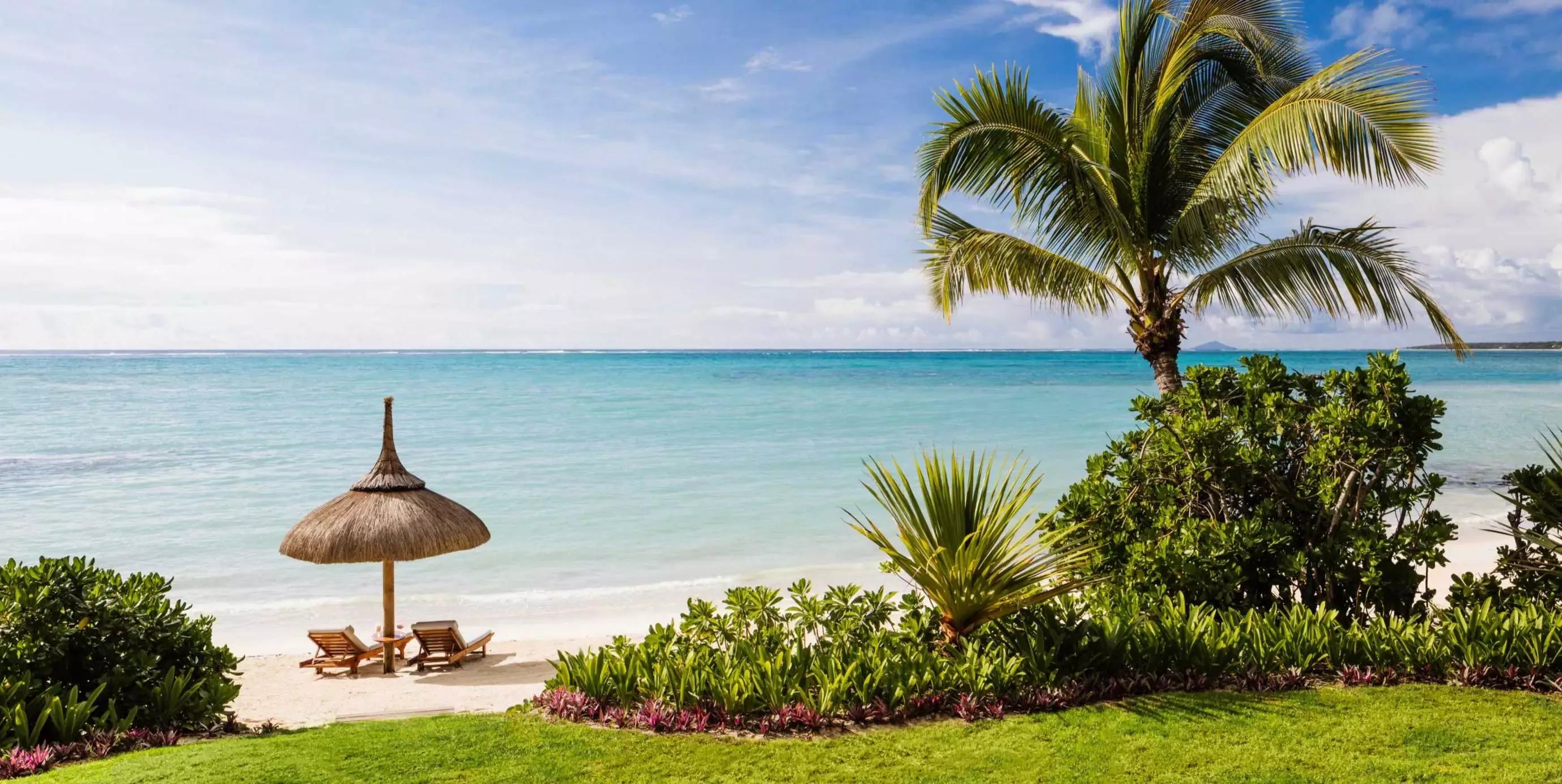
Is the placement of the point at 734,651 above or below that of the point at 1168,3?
below

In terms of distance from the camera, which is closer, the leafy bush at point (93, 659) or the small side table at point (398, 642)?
the leafy bush at point (93, 659)

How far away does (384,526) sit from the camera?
854 centimetres

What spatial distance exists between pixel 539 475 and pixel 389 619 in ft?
39.9

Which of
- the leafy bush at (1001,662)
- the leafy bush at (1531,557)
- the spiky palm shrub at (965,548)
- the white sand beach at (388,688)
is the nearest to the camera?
the leafy bush at (1001,662)

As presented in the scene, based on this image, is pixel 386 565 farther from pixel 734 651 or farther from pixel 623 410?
pixel 623 410

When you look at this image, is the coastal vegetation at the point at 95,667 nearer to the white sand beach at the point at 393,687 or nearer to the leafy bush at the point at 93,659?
the leafy bush at the point at 93,659

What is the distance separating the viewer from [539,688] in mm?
7570

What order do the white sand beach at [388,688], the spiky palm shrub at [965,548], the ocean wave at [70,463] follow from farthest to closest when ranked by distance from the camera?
1. the ocean wave at [70,463]
2. the white sand beach at [388,688]
3. the spiky palm shrub at [965,548]

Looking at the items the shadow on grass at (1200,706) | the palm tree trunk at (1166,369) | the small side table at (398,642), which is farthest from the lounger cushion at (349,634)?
the palm tree trunk at (1166,369)

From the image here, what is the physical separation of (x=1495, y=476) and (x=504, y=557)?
67.9ft

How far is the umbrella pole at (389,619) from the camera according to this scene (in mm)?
8625

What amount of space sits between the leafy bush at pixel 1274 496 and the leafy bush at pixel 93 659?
19.3 feet

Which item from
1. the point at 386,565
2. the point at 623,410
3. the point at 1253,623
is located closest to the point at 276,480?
the point at 386,565

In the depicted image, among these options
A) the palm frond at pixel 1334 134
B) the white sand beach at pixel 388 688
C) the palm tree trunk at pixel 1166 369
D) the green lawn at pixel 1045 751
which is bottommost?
the white sand beach at pixel 388 688
